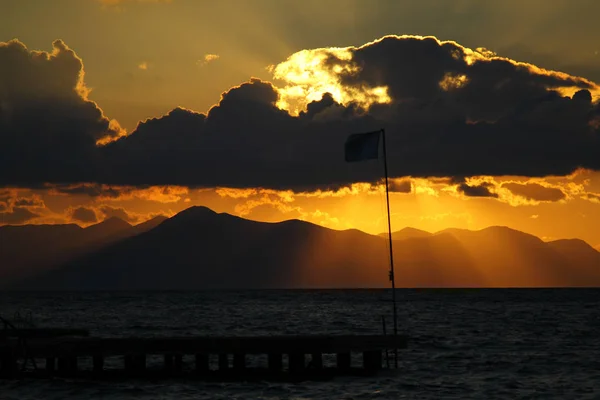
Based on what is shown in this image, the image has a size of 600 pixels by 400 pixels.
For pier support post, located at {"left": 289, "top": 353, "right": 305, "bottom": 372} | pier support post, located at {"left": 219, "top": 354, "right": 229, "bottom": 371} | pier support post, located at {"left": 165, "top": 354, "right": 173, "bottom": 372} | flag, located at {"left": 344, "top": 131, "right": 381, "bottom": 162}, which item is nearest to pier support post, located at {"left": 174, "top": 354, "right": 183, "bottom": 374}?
pier support post, located at {"left": 165, "top": 354, "right": 173, "bottom": 372}

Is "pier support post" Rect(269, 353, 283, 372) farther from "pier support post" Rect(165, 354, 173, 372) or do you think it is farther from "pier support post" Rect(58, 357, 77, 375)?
"pier support post" Rect(58, 357, 77, 375)

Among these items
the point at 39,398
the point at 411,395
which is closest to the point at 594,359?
the point at 411,395

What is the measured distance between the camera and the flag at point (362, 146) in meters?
45.0

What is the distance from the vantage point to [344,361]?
46.8 meters

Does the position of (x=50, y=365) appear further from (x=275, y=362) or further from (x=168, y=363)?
(x=275, y=362)

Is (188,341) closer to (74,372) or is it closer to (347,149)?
(74,372)

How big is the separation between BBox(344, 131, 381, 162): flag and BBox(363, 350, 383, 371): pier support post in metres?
9.61

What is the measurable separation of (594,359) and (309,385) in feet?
86.6

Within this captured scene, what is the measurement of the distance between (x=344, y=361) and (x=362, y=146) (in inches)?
420

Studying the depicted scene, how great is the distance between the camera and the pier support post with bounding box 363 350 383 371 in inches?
1833

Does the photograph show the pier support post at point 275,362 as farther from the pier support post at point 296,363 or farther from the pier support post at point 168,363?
the pier support post at point 168,363

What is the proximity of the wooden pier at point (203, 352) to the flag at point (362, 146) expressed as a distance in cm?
859

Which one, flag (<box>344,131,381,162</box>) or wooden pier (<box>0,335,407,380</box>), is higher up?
flag (<box>344,131,381,162</box>)

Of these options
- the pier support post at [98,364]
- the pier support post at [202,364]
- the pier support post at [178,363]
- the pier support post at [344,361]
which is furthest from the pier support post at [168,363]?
the pier support post at [344,361]
